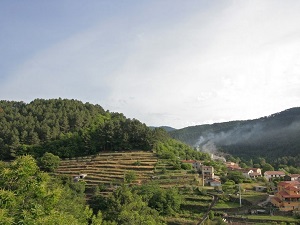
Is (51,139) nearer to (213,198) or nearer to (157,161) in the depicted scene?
(157,161)

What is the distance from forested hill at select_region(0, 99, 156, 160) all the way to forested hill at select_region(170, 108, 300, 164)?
1754 inches

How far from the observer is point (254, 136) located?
4611 inches

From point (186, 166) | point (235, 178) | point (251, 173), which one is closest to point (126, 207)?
point (186, 166)

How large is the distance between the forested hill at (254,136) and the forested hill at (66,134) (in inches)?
1754

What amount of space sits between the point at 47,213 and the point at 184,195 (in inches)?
1156

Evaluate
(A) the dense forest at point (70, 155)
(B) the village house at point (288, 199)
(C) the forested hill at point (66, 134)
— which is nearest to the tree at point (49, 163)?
(A) the dense forest at point (70, 155)

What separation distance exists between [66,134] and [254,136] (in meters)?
84.5

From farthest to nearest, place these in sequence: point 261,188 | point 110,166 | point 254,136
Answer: point 254,136 < point 110,166 < point 261,188

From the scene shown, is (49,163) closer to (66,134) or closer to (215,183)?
(66,134)

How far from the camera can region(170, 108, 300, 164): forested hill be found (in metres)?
89.4

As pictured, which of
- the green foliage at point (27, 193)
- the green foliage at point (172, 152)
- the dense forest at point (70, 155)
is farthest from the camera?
the green foliage at point (172, 152)

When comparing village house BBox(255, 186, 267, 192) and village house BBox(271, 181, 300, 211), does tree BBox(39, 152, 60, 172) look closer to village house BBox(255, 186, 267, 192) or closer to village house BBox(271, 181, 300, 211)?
village house BBox(255, 186, 267, 192)

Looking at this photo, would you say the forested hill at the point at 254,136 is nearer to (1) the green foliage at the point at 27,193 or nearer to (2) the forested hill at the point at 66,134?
(2) the forested hill at the point at 66,134

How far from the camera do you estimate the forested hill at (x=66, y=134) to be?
Result: 51.5 meters
